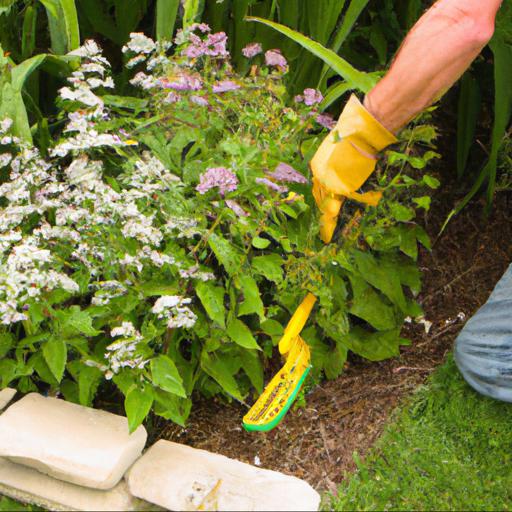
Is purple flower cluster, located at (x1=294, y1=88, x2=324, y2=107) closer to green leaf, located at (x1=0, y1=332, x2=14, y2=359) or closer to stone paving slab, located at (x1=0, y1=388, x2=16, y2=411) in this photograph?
green leaf, located at (x1=0, y1=332, x2=14, y2=359)

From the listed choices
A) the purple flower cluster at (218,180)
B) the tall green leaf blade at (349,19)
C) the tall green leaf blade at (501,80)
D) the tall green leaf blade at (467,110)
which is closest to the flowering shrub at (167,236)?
the purple flower cluster at (218,180)

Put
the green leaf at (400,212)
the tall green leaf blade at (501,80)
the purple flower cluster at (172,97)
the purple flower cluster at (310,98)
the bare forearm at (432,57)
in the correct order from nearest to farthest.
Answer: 1. the bare forearm at (432,57)
2. the purple flower cluster at (172,97)
3. the purple flower cluster at (310,98)
4. the green leaf at (400,212)
5. the tall green leaf blade at (501,80)

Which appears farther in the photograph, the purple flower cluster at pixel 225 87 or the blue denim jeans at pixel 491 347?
the blue denim jeans at pixel 491 347

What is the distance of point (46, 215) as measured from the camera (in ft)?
6.84

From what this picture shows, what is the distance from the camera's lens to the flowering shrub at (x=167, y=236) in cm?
174

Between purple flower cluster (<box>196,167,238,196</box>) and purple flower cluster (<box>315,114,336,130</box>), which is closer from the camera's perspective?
purple flower cluster (<box>196,167,238,196</box>)

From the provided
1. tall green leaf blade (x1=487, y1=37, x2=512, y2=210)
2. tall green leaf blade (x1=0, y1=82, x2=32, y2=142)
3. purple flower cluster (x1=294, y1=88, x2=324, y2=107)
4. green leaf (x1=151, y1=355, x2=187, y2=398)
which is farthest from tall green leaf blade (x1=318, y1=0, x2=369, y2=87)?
green leaf (x1=151, y1=355, x2=187, y2=398)

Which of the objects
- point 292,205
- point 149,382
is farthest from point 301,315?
point 149,382

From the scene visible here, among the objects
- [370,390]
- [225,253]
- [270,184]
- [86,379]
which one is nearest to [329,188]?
[270,184]

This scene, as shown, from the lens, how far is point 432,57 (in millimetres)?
1686

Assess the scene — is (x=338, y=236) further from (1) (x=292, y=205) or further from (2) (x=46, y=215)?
(2) (x=46, y=215)

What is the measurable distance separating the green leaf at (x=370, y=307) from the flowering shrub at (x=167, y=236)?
5 cm

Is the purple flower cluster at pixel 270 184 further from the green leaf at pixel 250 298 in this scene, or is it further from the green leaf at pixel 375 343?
the green leaf at pixel 375 343

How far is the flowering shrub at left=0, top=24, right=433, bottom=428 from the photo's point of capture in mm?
1741
